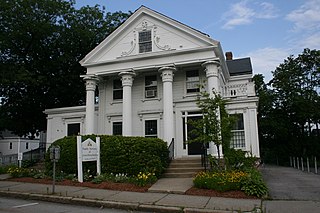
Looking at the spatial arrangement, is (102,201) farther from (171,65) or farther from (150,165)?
(171,65)

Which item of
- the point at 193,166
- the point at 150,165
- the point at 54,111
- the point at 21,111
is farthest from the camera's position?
the point at 21,111

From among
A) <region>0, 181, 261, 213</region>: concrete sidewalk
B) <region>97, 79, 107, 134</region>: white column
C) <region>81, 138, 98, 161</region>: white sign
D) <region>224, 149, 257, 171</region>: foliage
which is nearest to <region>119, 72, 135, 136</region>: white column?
<region>97, 79, 107, 134</region>: white column

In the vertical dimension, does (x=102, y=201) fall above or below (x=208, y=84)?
below

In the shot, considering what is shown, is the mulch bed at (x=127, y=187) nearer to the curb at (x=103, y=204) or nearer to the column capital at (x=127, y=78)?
the curb at (x=103, y=204)

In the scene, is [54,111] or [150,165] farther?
[54,111]

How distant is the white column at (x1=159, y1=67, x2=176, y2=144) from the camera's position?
1639cm

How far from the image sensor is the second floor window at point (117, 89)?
19594mm

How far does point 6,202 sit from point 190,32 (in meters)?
12.7

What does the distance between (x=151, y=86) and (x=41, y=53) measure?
37.3ft

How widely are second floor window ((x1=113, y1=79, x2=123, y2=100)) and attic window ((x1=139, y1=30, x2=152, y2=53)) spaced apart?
9.26 ft

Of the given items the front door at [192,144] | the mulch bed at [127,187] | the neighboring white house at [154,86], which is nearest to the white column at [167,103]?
the neighboring white house at [154,86]

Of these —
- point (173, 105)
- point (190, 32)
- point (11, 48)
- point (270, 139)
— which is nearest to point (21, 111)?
point (11, 48)

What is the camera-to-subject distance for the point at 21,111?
80.3 feet

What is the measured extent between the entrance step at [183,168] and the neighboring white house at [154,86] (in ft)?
5.64
